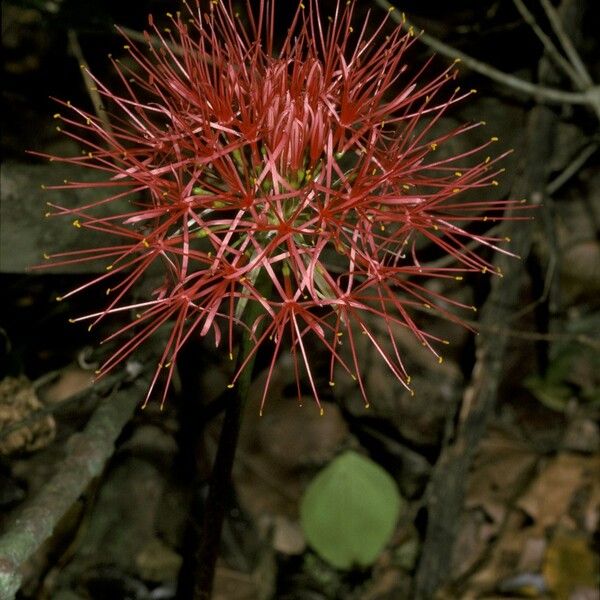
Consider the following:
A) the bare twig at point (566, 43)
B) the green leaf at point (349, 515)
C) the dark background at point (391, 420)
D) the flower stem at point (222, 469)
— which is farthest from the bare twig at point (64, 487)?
the bare twig at point (566, 43)

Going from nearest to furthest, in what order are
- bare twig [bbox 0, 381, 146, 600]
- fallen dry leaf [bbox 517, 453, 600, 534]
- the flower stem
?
bare twig [bbox 0, 381, 146, 600], the flower stem, fallen dry leaf [bbox 517, 453, 600, 534]

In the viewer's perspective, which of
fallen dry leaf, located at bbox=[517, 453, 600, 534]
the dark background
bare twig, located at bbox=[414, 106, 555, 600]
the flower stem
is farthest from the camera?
fallen dry leaf, located at bbox=[517, 453, 600, 534]

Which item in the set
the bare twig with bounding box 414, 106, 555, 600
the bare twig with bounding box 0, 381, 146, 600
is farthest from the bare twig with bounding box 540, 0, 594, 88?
the bare twig with bounding box 0, 381, 146, 600

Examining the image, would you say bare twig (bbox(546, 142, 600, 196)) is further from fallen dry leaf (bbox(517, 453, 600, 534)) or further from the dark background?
fallen dry leaf (bbox(517, 453, 600, 534))

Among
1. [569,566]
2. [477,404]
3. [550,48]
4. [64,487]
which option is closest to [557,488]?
[569,566]

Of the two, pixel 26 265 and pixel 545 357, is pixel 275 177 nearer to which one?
pixel 26 265

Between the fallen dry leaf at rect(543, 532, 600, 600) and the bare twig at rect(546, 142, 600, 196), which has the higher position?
the bare twig at rect(546, 142, 600, 196)

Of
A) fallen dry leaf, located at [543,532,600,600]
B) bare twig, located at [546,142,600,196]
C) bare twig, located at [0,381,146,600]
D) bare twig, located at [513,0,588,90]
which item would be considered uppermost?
bare twig, located at [513,0,588,90]
